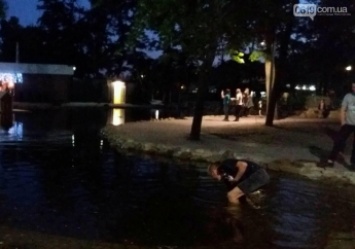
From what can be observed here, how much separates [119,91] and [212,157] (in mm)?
47045

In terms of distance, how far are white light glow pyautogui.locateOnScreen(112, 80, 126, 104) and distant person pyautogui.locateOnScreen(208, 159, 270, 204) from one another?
52.2 m

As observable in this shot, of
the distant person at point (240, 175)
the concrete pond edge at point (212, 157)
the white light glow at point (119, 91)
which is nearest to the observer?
the distant person at point (240, 175)

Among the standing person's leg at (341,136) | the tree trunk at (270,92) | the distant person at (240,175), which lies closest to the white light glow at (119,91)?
the tree trunk at (270,92)

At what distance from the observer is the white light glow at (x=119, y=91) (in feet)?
205

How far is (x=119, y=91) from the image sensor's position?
63.2 m

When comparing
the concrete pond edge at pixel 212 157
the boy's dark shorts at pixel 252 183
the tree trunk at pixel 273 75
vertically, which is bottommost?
the concrete pond edge at pixel 212 157

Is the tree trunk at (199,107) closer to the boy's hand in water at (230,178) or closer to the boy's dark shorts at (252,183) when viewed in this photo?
the boy's dark shorts at (252,183)

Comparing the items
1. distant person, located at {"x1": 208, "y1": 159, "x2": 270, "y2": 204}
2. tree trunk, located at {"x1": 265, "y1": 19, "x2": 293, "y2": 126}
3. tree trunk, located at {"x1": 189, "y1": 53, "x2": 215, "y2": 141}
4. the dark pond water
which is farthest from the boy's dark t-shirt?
tree trunk, located at {"x1": 265, "y1": 19, "x2": 293, "y2": 126}

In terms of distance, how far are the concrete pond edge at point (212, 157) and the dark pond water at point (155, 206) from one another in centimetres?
55

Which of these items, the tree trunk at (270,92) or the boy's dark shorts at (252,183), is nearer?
the boy's dark shorts at (252,183)

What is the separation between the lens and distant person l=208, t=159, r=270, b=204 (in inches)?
414

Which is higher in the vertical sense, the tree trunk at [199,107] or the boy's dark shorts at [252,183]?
the tree trunk at [199,107]

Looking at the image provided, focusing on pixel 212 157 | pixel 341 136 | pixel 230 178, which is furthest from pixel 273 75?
pixel 230 178

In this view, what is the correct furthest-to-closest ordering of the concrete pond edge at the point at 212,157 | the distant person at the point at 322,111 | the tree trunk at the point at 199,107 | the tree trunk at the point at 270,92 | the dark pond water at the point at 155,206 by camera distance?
the distant person at the point at 322,111 < the tree trunk at the point at 270,92 < the tree trunk at the point at 199,107 < the concrete pond edge at the point at 212,157 < the dark pond water at the point at 155,206
